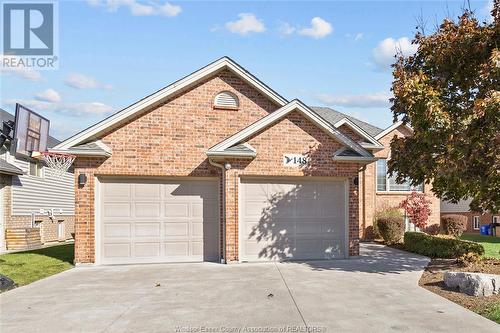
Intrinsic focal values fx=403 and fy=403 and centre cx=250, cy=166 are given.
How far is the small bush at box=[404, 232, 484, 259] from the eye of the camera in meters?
12.9

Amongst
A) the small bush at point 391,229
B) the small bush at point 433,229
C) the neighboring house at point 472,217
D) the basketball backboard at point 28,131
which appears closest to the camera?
the small bush at point 391,229

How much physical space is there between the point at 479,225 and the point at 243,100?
2214 cm

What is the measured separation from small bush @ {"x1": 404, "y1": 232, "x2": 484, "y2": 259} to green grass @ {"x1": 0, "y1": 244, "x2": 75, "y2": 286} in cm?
1176

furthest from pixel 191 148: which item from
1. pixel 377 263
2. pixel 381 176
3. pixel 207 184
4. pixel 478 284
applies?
pixel 381 176

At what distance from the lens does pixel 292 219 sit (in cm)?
1288

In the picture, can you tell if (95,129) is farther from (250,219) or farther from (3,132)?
(3,132)

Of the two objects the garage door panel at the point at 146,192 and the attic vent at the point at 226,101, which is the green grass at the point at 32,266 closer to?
the garage door panel at the point at 146,192

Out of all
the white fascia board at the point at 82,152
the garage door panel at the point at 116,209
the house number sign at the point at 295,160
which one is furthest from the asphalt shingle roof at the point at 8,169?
the house number sign at the point at 295,160

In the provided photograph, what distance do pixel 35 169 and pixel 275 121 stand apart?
1578 centimetres

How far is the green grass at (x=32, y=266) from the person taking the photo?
35.1ft

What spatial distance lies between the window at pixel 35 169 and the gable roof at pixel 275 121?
14348 mm

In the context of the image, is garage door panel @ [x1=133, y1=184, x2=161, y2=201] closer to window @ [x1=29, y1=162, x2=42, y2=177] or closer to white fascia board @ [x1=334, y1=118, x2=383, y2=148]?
white fascia board @ [x1=334, y1=118, x2=383, y2=148]

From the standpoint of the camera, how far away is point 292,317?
6.70m

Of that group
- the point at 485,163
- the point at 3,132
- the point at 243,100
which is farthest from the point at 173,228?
the point at 3,132
